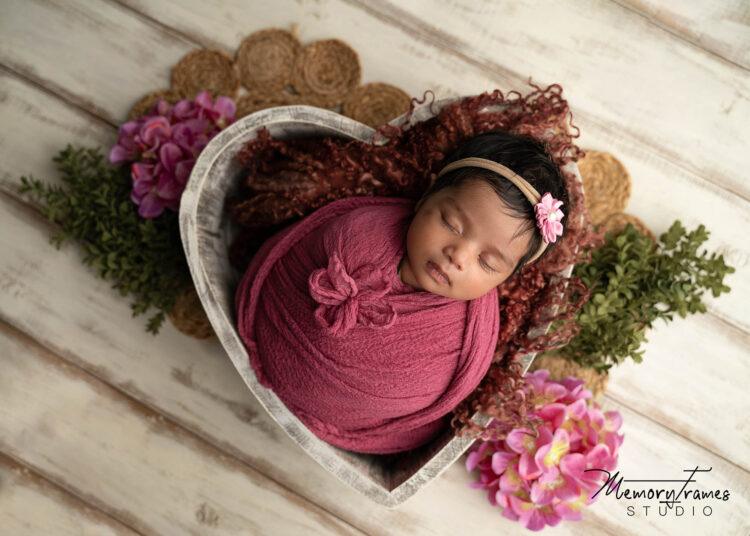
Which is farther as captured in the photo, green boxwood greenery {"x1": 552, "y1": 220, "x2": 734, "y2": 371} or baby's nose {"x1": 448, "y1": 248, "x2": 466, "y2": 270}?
green boxwood greenery {"x1": 552, "y1": 220, "x2": 734, "y2": 371}

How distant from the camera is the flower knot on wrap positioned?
1.02m

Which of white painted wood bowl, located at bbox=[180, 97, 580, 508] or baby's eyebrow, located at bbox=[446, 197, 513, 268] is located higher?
baby's eyebrow, located at bbox=[446, 197, 513, 268]

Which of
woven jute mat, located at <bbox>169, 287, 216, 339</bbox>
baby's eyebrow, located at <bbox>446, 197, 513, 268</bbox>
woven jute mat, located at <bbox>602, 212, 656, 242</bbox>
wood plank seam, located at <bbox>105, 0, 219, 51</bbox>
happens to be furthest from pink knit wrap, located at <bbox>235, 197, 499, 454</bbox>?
wood plank seam, located at <bbox>105, 0, 219, 51</bbox>

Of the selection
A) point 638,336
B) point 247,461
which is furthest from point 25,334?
point 638,336

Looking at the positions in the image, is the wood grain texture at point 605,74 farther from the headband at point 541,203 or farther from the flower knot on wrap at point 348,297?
the flower knot on wrap at point 348,297

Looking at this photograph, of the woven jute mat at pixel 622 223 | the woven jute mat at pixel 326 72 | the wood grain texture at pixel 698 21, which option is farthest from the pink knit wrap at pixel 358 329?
the wood grain texture at pixel 698 21

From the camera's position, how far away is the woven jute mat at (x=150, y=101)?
4.58ft

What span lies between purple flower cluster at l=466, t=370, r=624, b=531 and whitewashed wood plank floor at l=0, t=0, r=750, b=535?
0.50ft

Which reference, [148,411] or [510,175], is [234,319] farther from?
[510,175]

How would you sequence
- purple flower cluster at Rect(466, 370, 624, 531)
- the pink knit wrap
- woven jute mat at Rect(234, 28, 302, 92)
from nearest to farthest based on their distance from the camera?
the pink knit wrap
purple flower cluster at Rect(466, 370, 624, 531)
woven jute mat at Rect(234, 28, 302, 92)

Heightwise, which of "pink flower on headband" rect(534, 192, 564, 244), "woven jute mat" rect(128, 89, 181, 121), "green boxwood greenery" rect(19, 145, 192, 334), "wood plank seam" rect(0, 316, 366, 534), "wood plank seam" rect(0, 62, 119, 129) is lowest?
"wood plank seam" rect(0, 316, 366, 534)

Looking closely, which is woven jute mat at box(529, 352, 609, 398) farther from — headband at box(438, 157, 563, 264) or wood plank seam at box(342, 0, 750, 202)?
wood plank seam at box(342, 0, 750, 202)

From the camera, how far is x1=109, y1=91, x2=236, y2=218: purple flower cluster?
127 cm

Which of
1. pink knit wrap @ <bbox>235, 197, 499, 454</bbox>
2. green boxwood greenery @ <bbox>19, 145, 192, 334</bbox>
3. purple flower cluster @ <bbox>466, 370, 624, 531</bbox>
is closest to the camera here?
pink knit wrap @ <bbox>235, 197, 499, 454</bbox>
